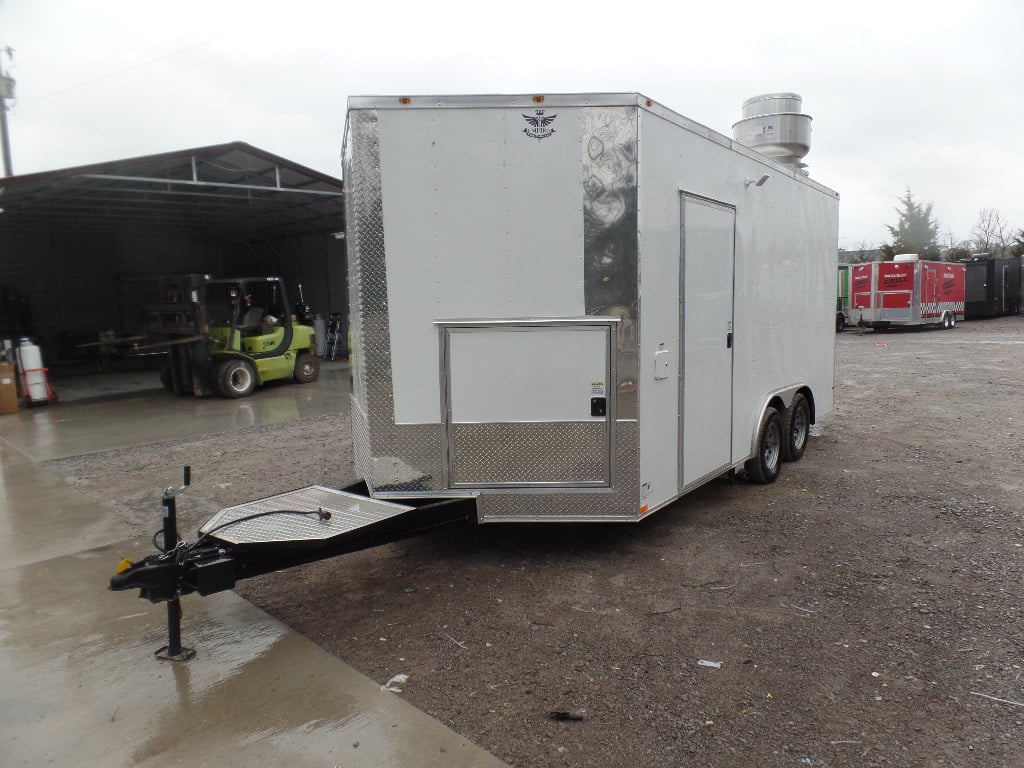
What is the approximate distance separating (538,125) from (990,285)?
114ft

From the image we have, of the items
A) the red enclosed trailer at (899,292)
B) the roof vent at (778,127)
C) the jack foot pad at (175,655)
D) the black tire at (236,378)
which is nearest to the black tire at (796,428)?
the roof vent at (778,127)

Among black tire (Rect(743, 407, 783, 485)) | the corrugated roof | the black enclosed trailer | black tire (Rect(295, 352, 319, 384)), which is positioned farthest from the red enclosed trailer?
black tire (Rect(743, 407, 783, 485))

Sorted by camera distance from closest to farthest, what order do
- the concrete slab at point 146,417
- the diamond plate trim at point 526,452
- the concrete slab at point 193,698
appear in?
the concrete slab at point 193,698
the diamond plate trim at point 526,452
the concrete slab at point 146,417

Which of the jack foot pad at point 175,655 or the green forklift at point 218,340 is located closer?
the jack foot pad at point 175,655

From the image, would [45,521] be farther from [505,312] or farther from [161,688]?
[505,312]

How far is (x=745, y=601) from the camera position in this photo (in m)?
4.33

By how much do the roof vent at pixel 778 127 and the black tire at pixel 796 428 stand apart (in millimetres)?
2559

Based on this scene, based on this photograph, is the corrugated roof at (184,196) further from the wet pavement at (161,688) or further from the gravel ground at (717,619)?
the wet pavement at (161,688)

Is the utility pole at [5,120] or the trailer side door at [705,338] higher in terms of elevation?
the utility pole at [5,120]

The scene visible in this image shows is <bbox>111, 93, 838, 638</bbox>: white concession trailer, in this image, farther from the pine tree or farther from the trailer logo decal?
the pine tree

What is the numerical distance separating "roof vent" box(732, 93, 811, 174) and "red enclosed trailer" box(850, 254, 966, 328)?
2130 cm

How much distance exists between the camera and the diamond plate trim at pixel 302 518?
12.9 feet

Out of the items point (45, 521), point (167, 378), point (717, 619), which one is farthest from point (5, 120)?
point (717, 619)

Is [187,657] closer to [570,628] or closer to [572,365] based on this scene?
[570,628]
